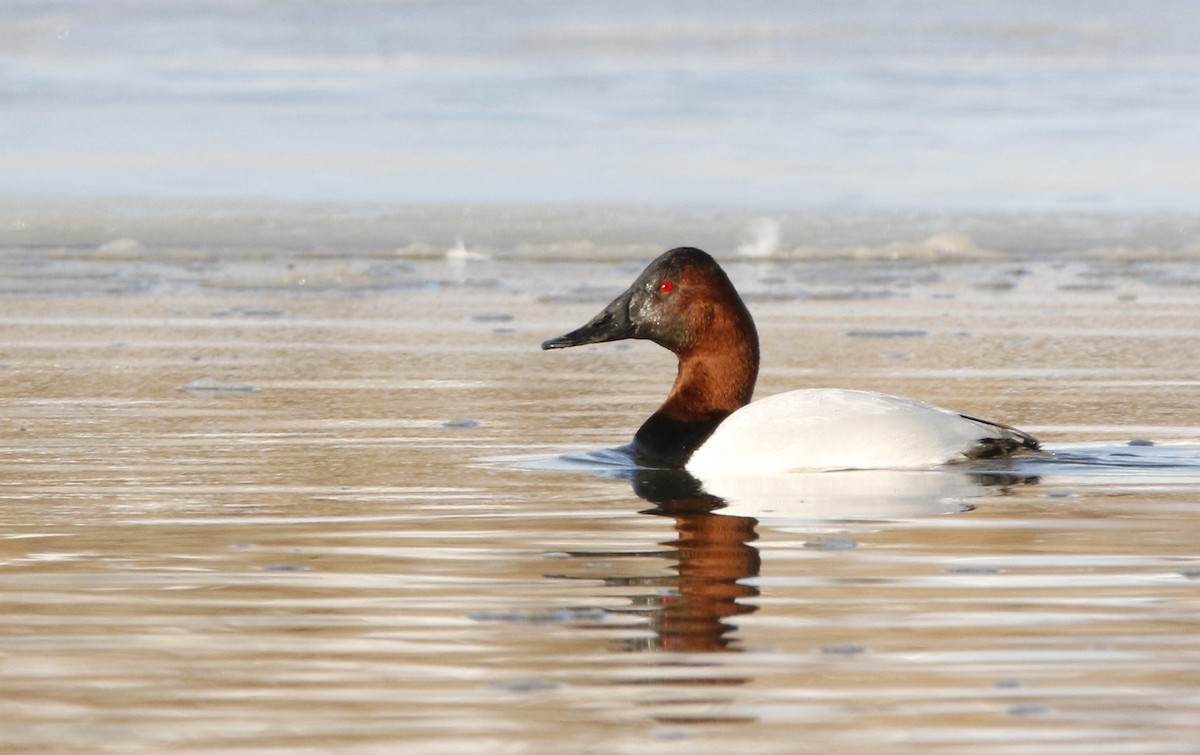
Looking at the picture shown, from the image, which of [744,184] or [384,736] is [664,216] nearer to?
[744,184]

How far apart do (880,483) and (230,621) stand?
2938 mm

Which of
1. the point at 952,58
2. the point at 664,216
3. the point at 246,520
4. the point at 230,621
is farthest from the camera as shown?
the point at 952,58

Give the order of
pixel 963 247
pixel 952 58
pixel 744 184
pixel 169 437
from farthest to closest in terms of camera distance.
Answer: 1. pixel 952 58
2. pixel 744 184
3. pixel 963 247
4. pixel 169 437

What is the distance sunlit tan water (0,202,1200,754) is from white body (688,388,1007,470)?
0.15m

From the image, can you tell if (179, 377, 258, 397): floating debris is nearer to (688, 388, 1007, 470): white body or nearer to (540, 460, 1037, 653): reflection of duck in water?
(540, 460, 1037, 653): reflection of duck in water

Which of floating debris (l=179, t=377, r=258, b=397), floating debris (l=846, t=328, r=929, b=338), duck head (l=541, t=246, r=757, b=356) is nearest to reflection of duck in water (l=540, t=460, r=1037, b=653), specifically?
duck head (l=541, t=246, r=757, b=356)

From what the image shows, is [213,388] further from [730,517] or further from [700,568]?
[700,568]

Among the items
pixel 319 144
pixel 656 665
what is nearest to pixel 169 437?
Result: pixel 656 665

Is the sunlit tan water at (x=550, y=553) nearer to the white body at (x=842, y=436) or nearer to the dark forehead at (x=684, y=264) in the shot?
the white body at (x=842, y=436)

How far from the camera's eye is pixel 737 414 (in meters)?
7.75

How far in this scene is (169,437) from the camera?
8.29 m

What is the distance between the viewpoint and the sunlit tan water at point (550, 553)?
405 centimetres

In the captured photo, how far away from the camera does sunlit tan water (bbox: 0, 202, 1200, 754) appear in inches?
160

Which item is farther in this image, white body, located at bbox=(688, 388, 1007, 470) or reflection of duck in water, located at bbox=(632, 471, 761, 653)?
white body, located at bbox=(688, 388, 1007, 470)
